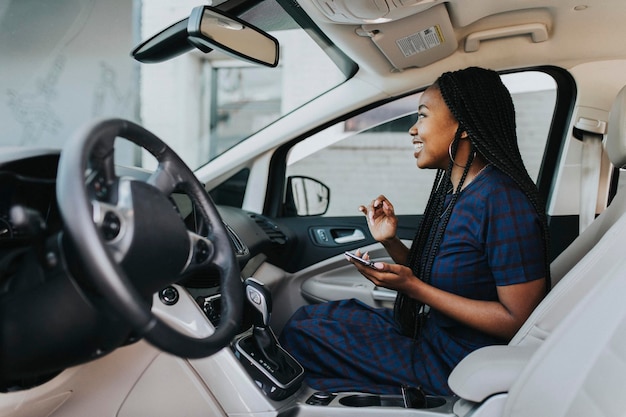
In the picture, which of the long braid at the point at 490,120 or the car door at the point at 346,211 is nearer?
the long braid at the point at 490,120

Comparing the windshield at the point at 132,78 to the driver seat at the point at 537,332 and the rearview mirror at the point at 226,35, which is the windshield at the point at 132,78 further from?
the driver seat at the point at 537,332

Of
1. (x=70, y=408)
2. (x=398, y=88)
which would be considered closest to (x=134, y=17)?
(x=398, y=88)

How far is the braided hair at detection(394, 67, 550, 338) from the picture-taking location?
1565mm

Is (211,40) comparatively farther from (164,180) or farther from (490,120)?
(490,120)

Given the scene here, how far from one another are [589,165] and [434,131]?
930 millimetres

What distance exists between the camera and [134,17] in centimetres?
435

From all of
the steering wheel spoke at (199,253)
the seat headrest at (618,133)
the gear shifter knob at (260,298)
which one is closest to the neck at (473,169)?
the seat headrest at (618,133)

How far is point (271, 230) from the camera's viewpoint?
2.43 m

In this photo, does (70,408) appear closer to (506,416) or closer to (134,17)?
(506,416)

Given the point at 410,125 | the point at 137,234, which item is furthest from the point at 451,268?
the point at 410,125

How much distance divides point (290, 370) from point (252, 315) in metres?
0.18

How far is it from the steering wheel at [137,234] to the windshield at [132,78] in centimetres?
72

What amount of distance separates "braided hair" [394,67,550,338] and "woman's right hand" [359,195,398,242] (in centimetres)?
9

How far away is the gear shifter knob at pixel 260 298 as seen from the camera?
1.62m
